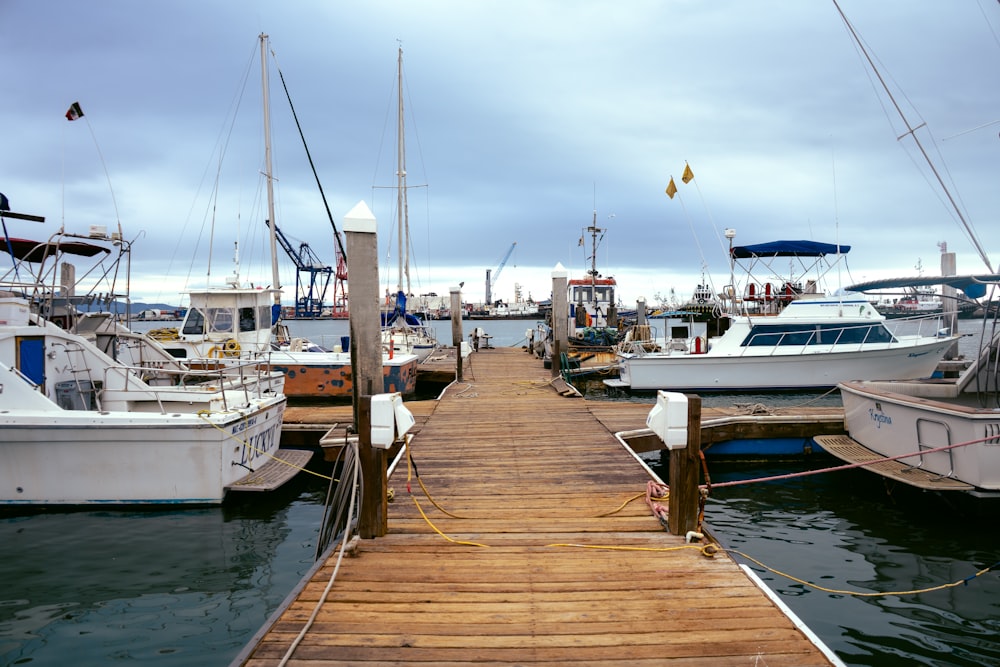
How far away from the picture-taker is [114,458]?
7.59m

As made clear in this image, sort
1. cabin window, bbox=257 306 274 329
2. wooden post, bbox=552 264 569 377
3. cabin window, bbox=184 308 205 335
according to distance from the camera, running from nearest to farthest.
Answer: wooden post, bbox=552 264 569 377 → cabin window, bbox=184 308 205 335 → cabin window, bbox=257 306 274 329

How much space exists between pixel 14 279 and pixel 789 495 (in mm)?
12257

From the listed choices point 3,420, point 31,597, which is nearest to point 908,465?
point 31,597

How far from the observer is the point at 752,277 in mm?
19375

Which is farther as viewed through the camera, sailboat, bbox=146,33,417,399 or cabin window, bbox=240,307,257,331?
cabin window, bbox=240,307,257,331

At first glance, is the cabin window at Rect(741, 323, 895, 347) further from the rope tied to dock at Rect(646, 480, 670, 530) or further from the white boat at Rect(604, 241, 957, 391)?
the rope tied to dock at Rect(646, 480, 670, 530)

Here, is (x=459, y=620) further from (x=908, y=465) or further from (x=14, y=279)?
(x=14, y=279)

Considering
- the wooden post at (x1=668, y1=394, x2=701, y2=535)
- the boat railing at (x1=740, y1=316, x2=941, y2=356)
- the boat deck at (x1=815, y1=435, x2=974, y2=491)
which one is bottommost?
the boat deck at (x1=815, y1=435, x2=974, y2=491)

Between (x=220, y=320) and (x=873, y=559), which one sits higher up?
(x=220, y=320)

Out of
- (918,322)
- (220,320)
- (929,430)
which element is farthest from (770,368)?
(220,320)

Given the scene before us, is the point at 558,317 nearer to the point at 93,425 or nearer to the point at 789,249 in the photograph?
the point at 789,249

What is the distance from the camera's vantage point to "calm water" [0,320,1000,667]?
16.5 ft

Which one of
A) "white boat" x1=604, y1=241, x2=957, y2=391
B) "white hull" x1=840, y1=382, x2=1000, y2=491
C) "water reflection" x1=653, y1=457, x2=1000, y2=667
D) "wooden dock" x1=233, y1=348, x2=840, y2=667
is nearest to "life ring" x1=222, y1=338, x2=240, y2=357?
"wooden dock" x1=233, y1=348, x2=840, y2=667

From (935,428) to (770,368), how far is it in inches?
437
